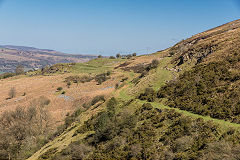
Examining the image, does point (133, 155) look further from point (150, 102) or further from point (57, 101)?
point (57, 101)

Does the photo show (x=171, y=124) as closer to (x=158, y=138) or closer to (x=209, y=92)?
(x=158, y=138)

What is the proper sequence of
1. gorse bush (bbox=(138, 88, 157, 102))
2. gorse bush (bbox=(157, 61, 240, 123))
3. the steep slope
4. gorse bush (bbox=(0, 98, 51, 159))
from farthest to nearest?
gorse bush (bbox=(138, 88, 157, 102)), gorse bush (bbox=(0, 98, 51, 159)), the steep slope, gorse bush (bbox=(157, 61, 240, 123))

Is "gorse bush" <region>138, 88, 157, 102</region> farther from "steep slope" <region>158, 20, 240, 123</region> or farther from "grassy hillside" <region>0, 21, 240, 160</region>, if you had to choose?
"steep slope" <region>158, 20, 240, 123</region>

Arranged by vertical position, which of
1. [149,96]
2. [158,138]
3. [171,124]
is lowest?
[158,138]

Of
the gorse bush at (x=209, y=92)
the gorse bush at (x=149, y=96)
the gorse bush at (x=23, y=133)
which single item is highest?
the gorse bush at (x=209, y=92)

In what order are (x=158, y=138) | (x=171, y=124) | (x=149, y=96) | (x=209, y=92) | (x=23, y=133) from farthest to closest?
(x=23, y=133) → (x=149, y=96) → (x=209, y=92) → (x=171, y=124) → (x=158, y=138)

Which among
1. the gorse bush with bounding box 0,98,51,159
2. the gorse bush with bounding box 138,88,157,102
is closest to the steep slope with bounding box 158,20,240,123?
the gorse bush with bounding box 138,88,157,102

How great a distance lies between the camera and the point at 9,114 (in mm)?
43719

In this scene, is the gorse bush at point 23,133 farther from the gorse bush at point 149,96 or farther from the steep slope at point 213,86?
the steep slope at point 213,86

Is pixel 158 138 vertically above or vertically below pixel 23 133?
above

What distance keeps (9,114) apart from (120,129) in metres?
33.7

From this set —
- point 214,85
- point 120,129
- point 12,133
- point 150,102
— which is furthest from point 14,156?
point 214,85

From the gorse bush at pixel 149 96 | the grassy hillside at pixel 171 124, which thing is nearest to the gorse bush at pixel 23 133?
the grassy hillside at pixel 171 124

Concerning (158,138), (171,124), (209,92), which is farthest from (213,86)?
(158,138)
